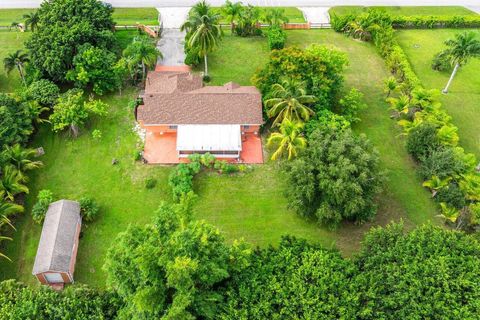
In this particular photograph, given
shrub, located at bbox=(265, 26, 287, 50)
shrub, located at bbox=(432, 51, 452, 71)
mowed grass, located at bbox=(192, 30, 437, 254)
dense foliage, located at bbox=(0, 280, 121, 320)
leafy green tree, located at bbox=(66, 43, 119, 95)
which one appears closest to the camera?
dense foliage, located at bbox=(0, 280, 121, 320)

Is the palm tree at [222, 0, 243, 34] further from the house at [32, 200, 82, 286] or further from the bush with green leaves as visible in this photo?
the house at [32, 200, 82, 286]

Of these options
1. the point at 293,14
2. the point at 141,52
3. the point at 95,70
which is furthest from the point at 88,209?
the point at 293,14

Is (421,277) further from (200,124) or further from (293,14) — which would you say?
(293,14)

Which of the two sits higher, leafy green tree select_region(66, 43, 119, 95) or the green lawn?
the green lawn

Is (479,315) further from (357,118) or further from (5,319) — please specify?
(5,319)

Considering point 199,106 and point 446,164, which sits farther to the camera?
point 199,106

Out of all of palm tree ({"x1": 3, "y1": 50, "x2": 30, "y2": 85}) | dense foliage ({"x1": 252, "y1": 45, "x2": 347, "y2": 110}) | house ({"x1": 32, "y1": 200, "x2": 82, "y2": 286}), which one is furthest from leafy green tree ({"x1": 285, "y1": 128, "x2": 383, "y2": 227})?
palm tree ({"x1": 3, "y1": 50, "x2": 30, "y2": 85})

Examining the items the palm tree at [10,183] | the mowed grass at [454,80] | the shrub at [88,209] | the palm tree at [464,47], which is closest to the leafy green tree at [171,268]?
the shrub at [88,209]
